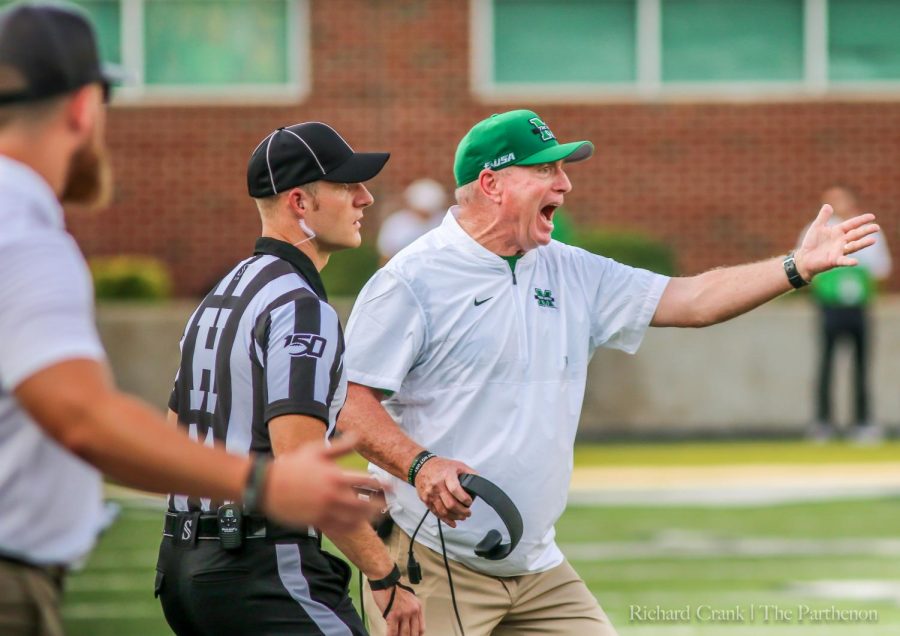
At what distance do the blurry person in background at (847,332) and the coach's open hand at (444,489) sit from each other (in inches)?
500

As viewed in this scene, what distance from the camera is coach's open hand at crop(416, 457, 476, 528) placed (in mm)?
4660

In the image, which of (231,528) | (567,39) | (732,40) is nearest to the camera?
(231,528)

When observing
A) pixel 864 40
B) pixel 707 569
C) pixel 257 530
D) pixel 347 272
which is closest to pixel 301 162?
pixel 257 530

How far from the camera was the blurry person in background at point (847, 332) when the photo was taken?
16984 millimetres

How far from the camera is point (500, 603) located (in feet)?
16.3

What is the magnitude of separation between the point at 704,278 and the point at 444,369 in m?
0.96

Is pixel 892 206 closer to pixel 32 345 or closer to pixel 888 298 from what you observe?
pixel 888 298

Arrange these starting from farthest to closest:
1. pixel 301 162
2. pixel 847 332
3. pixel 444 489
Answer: pixel 847 332 → pixel 444 489 → pixel 301 162

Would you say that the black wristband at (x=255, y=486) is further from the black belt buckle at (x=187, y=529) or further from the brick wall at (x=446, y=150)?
the brick wall at (x=446, y=150)

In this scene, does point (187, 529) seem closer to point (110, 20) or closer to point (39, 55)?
point (39, 55)

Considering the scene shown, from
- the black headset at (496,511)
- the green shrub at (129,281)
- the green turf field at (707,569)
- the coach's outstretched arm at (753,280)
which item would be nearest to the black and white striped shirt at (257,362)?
the black headset at (496,511)

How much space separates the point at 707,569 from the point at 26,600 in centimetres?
728

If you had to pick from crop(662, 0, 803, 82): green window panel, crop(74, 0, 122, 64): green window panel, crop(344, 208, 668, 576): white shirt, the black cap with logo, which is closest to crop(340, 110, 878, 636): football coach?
crop(344, 208, 668, 576): white shirt

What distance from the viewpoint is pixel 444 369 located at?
5000mm
